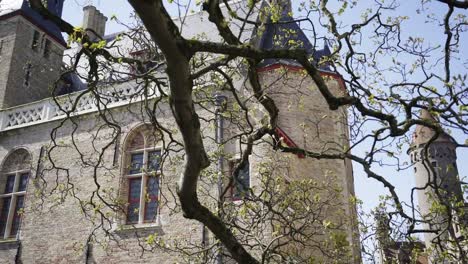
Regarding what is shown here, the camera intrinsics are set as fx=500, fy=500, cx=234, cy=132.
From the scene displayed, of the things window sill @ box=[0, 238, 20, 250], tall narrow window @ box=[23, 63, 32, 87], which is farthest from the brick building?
tall narrow window @ box=[23, 63, 32, 87]

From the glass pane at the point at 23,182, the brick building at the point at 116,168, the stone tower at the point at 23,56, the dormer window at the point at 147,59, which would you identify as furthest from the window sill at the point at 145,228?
the stone tower at the point at 23,56

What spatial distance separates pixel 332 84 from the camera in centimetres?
1535

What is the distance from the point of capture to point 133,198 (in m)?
13.3

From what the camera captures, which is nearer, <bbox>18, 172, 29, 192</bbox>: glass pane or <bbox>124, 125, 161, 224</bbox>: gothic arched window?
<bbox>124, 125, 161, 224</bbox>: gothic arched window

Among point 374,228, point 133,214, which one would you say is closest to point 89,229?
point 133,214

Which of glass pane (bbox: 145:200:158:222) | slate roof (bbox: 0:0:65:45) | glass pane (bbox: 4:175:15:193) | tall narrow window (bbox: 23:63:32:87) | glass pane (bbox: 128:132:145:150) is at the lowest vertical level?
glass pane (bbox: 145:200:158:222)

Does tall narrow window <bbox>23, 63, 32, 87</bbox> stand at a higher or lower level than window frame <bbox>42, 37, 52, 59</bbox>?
lower

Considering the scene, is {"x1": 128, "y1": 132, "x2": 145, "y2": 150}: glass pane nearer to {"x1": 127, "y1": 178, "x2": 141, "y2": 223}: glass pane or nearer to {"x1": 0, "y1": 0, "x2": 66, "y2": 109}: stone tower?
{"x1": 127, "y1": 178, "x2": 141, "y2": 223}: glass pane

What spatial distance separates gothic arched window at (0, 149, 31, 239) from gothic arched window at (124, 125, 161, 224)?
343cm

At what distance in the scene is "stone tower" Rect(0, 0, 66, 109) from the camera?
16677 mm

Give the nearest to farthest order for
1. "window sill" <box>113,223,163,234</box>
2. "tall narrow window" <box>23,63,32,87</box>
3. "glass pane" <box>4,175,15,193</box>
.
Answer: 1. "window sill" <box>113,223,163,234</box>
2. "glass pane" <box>4,175,15,193</box>
3. "tall narrow window" <box>23,63,32,87</box>

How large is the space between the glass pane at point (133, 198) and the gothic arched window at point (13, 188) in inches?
139

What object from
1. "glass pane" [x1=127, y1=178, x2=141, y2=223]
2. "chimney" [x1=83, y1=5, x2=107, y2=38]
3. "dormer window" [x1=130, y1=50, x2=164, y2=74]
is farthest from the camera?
"chimney" [x1=83, y1=5, x2=107, y2=38]

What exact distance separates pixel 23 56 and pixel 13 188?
16.5 ft
